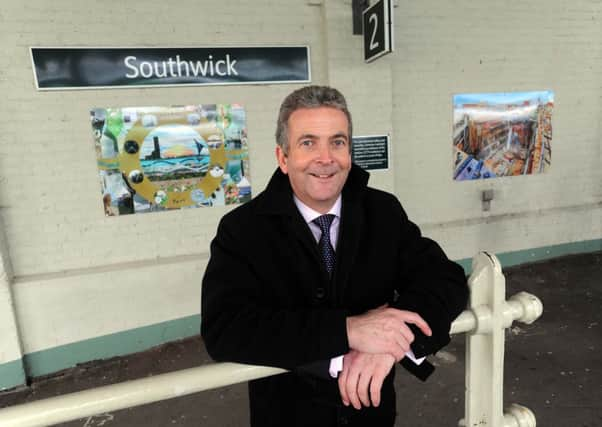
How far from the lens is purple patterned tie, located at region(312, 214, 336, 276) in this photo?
1.34 metres

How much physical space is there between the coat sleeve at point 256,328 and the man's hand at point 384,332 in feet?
0.11

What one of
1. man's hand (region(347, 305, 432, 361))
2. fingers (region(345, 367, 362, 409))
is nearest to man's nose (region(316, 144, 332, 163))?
man's hand (region(347, 305, 432, 361))

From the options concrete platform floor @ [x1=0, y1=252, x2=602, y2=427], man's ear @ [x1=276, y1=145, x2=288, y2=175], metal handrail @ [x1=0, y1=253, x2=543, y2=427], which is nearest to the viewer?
metal handrail @ [x1=0, y1=253, x2=543, y2=427]

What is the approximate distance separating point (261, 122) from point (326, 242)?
2.98m

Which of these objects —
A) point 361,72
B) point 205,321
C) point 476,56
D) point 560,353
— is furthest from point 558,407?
→ point 476,56

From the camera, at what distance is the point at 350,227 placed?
1337 mm

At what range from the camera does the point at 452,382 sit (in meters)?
3.28

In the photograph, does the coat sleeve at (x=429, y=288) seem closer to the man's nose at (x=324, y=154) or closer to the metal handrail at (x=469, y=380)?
the metal handrail at (x=469, y=380)

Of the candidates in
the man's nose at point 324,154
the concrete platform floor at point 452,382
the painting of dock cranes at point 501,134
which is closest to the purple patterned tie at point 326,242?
the man's nose at point 324,154

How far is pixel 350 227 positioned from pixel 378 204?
178 millimetres

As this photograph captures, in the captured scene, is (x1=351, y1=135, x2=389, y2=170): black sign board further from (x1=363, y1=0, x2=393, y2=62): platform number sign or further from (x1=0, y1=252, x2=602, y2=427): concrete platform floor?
(x1=0, y1=252, x2=602, y2=427): concrete platform floor

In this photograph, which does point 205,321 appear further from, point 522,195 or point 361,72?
point 522,195

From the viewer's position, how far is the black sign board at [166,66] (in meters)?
3.49

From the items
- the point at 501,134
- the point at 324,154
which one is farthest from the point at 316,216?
the point at 501,134
